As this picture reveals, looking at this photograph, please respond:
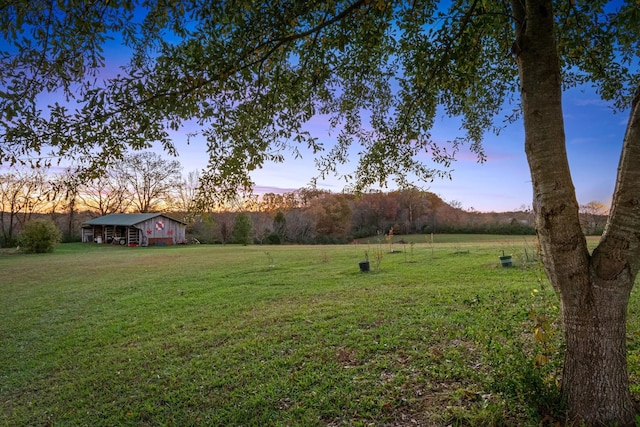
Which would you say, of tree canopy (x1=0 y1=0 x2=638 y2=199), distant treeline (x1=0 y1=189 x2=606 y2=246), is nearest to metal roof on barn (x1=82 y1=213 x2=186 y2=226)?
distant treeline (x1=0 y1=189 x2=606 y2=246)

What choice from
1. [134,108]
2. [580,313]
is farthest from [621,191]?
[134,108]

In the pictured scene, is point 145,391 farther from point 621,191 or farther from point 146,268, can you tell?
point 146,268

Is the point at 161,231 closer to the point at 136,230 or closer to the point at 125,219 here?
the point at 136,230

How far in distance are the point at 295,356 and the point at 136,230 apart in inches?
1696

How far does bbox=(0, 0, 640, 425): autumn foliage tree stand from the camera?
115 inches

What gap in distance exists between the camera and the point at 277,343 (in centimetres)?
637

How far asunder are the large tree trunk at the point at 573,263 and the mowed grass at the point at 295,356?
30 centimetres

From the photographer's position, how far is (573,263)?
294 centimetres

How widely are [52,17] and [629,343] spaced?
26.3ft

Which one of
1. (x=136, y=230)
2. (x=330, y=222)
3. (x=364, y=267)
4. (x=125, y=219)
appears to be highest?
(x=125, y=219)

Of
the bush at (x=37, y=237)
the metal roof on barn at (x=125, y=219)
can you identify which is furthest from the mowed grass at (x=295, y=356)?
the metal roof on barn at (x=125, y=219)

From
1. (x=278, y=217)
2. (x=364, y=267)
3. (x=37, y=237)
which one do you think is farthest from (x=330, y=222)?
(x=364, y=267)

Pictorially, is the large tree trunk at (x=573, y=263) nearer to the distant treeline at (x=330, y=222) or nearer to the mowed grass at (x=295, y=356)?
the mowed grass at (x=295, y=356)

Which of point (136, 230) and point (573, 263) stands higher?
point (136, 230)
